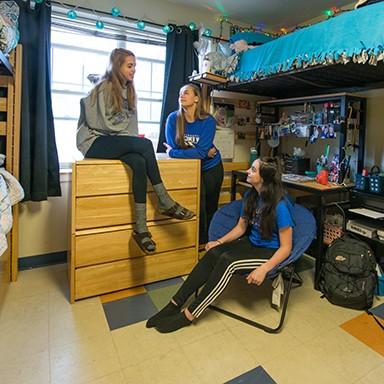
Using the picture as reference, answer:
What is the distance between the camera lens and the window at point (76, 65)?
2562 mm

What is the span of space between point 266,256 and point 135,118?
130 centimetres

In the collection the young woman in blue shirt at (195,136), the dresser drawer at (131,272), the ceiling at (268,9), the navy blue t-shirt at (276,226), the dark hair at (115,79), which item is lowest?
the dresser drawer at (131,272)

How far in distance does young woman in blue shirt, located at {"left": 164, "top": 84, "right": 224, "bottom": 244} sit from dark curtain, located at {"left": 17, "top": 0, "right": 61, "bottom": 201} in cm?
97

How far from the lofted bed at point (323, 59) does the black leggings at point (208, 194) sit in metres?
0.82

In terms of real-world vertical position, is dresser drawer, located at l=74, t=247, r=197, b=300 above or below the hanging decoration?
below

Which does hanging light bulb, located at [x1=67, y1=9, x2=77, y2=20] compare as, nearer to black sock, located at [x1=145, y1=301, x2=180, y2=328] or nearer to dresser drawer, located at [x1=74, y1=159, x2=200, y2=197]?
dresser drawer, located at [x1=74, y1=159, x2=200, y2=197]

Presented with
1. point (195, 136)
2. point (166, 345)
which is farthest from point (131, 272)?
point (195, 136)

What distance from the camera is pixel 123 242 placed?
2129 mm

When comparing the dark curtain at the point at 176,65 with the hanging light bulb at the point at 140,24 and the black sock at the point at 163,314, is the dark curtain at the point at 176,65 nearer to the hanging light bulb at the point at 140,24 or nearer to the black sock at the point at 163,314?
the hanging light bulb at the point at 140,24

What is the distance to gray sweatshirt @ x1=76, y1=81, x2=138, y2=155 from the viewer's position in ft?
6.55

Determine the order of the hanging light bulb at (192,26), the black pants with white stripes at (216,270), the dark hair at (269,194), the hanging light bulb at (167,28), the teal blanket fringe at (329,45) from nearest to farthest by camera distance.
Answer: the teal blanket fringe at (329,45)
the black pants with white stripes at (216,270)
the dark hair at (269,194)
the hanging light bulb at (167,28)
the hanging light bulb at (192,26)

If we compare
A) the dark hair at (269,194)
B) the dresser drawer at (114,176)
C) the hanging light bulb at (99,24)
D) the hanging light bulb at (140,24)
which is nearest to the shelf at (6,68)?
the dresser drawer at (114,176)

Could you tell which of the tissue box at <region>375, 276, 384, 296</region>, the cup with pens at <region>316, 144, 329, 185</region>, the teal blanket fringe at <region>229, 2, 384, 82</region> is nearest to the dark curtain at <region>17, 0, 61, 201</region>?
the teal blanket fringe at <region>229, 2, 384, 82</region>

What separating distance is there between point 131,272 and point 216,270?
754 mm
